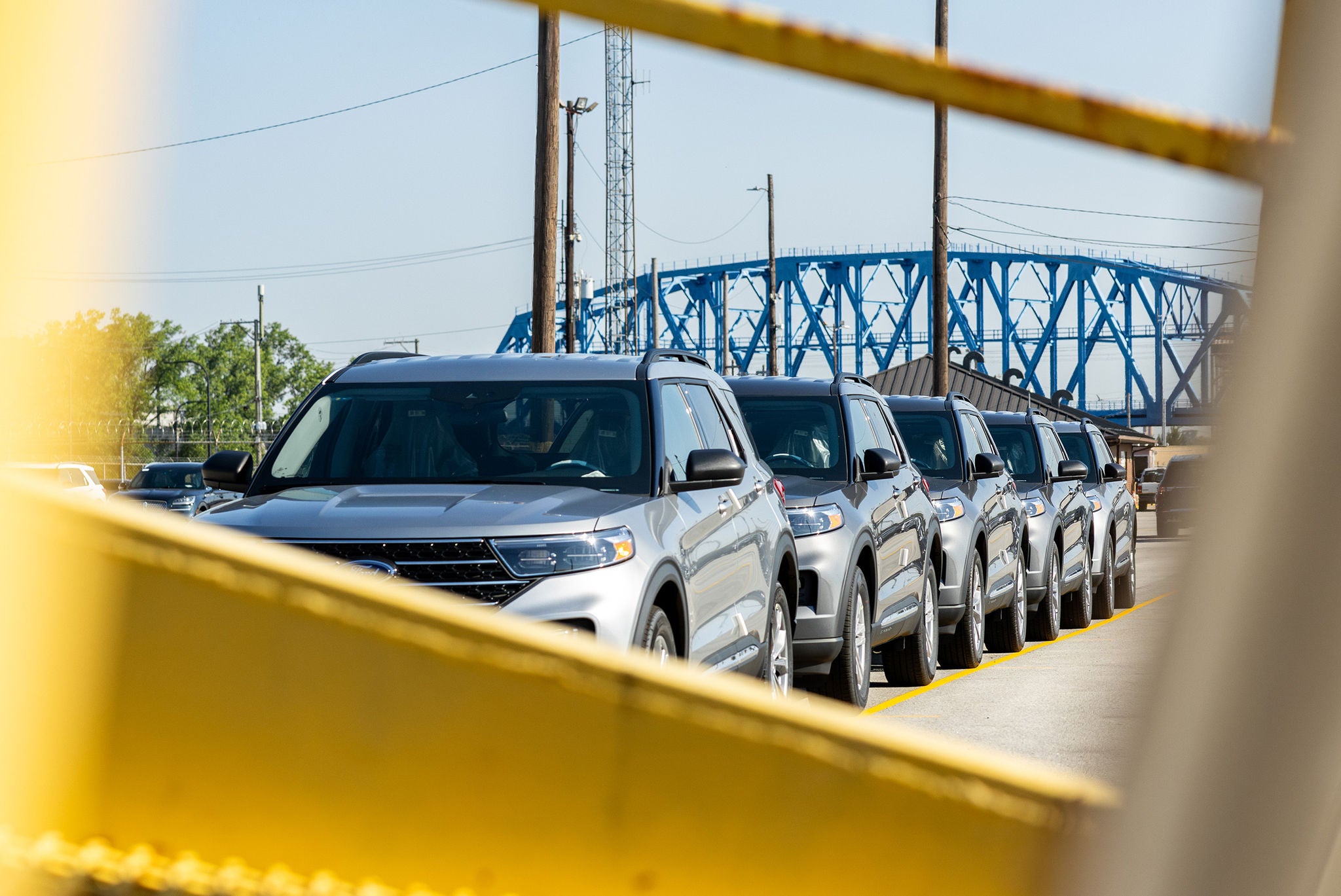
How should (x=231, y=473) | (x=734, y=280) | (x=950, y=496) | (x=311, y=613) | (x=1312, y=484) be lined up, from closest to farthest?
(x=1312, y=484) → (x=311, y=613) → (x=231, y=473) → (x=950, y=496) → (x=734, y=280)

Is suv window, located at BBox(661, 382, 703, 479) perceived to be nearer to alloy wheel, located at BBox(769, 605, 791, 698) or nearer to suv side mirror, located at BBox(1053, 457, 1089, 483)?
alloy wheel, located at BBox(769, 605, 791, 698)

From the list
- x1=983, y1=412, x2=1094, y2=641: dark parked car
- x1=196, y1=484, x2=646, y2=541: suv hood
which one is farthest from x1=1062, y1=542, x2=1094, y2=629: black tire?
x1=196, y1=484, x2=646, y2=541: suv hood

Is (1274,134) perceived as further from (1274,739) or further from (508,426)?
(508,426)

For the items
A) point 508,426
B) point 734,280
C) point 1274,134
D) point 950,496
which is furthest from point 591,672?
point 734,280

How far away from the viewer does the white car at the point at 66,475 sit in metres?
1.46

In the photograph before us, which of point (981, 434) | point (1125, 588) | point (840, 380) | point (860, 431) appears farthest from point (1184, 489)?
point (1125, 588)

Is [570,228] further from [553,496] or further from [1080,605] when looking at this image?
[553,496]

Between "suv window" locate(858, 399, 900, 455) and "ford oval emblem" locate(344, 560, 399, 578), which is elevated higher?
"suv window" locate(858, 399, 900, 455)

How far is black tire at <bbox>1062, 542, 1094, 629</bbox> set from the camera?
1662cm

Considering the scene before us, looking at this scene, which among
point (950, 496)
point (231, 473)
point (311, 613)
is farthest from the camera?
point (950, 496)

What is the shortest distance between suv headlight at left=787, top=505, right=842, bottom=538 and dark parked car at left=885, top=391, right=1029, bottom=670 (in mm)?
2788

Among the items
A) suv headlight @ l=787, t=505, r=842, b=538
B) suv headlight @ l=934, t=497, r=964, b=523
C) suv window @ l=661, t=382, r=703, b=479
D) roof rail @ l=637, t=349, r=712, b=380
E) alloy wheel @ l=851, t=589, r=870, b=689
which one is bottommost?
alloy wheel @ l=851, t=589, r=870, b=689

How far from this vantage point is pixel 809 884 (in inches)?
58.3

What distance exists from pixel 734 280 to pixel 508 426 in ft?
409
